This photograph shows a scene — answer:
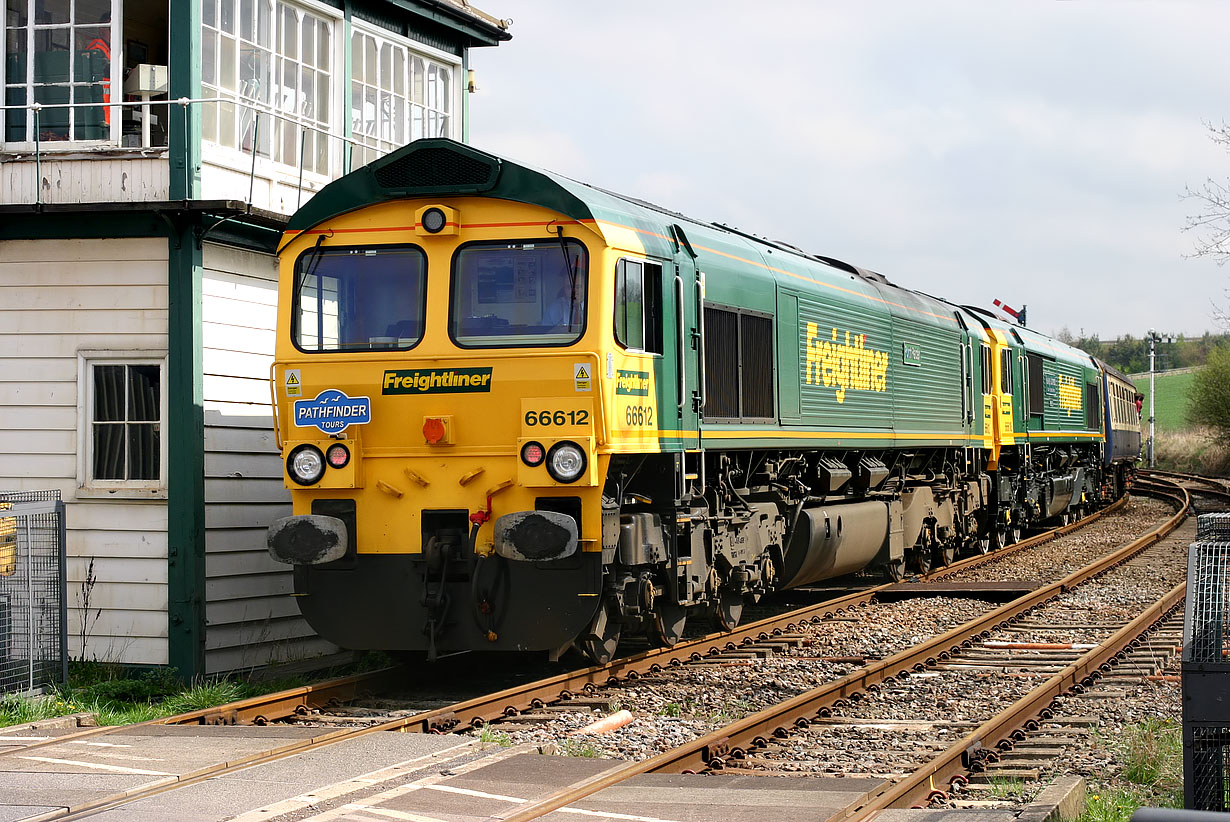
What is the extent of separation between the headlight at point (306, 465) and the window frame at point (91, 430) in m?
1.52

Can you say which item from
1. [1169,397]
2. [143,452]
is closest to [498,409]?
[143,452]

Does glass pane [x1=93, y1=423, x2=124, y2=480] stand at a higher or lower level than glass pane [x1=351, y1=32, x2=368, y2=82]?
lower

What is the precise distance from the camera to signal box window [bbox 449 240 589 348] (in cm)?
954

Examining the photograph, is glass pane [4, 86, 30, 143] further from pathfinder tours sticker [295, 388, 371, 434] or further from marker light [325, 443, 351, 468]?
marker light [325, 443, 351, 468]

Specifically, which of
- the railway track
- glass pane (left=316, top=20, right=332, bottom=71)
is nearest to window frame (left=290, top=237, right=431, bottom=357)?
the railway track

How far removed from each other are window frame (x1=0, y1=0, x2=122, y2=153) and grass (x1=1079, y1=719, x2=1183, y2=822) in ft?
28.3

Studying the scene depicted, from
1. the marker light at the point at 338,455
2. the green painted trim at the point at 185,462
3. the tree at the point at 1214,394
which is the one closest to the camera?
the marker light at the point at 338,455

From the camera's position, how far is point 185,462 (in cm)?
1070

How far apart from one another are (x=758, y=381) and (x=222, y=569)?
4.74 m

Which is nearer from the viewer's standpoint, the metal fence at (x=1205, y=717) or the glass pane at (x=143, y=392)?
the metal fence at (x=1205, y=717)

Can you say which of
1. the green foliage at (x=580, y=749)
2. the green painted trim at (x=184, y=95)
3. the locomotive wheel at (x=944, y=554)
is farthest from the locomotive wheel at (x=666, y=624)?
the locomotive wheel at (x=944, y=554)

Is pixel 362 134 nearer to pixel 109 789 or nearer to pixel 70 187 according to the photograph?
pixel 70 187

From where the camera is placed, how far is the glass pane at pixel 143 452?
1101 cm

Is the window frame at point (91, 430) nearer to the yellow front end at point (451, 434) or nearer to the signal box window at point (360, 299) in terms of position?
the yellow front end at point (451, 434)
